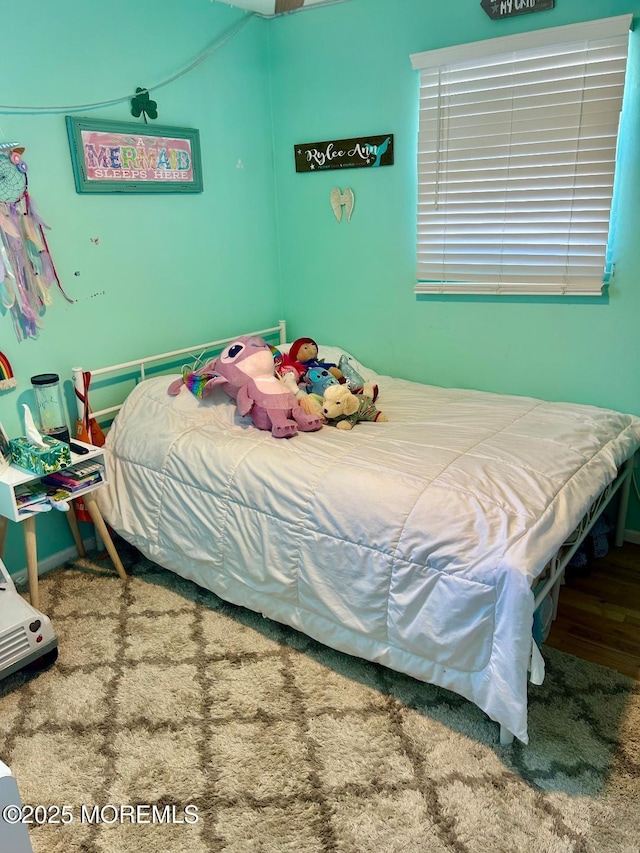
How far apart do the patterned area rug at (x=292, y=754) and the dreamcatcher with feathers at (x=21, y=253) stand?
1209mm

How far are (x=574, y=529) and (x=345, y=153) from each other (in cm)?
208

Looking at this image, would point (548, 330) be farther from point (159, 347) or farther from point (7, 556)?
point (7, 556)

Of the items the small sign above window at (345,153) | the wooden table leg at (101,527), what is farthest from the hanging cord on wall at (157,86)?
the wooden table leg at (101,527)

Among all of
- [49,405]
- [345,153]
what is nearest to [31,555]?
[49,405]

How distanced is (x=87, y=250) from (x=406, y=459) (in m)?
1.54

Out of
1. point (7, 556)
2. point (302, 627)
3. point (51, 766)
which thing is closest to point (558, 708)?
point (302, 627)

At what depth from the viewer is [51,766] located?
1.69m

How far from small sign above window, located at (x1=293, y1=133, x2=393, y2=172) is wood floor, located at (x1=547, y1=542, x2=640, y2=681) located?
200cm

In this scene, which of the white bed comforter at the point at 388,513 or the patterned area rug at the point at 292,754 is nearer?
the patterned area rug at the point at 292,754

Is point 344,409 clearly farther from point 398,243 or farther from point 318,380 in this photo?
point 398,243

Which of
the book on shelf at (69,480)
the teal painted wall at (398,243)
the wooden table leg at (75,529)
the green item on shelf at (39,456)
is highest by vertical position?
the teal painted wall at (398,243)

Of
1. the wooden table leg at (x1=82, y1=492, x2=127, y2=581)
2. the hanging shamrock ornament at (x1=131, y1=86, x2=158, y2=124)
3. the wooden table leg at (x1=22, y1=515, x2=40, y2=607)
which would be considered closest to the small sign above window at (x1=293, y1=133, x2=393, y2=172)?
the hanging shamrock ornament at (x1=131, y1=86, x2=158, y2=124)

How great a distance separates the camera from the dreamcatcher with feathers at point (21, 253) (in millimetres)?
2227

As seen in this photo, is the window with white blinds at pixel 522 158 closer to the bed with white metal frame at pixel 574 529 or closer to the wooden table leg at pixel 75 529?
the bed with white metal frame at pixel 574 529
